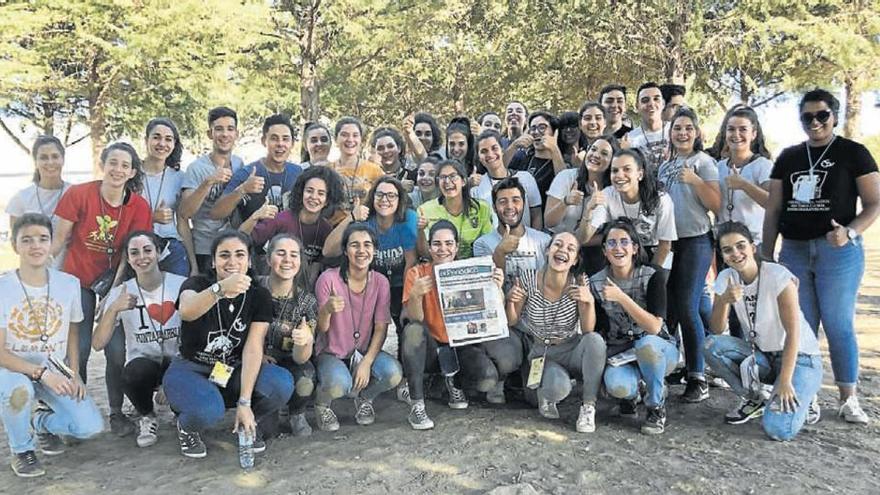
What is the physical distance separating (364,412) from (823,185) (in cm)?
335

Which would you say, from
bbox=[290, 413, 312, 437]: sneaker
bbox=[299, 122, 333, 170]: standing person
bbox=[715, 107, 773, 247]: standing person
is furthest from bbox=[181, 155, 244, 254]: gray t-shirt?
bbox=[715, 107, 773, 247]: standing person

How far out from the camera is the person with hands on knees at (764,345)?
4320 millimetres

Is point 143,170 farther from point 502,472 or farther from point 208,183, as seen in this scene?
point 502,472

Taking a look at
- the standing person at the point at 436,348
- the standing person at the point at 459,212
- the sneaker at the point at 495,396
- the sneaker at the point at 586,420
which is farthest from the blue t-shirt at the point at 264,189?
the sneaker at the point at 586,420

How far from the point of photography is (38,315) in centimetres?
430

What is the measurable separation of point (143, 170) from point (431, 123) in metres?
2.68

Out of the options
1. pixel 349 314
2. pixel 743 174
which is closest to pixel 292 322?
pixel 349 314

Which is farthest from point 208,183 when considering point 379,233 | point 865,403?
point 865,403

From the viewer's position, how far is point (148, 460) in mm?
4254

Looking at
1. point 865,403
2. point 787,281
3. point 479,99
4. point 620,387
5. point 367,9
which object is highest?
point 367,9

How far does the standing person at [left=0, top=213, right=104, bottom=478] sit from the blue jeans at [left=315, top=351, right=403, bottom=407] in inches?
53.8

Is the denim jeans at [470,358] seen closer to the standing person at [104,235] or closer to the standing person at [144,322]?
the standing person at [144,322]

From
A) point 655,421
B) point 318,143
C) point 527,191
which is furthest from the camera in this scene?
point 318,143

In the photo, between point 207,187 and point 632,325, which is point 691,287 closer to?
point 632,325
